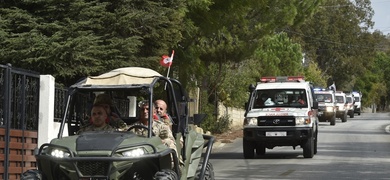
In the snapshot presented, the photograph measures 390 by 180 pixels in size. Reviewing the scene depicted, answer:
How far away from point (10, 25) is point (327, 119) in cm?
3466

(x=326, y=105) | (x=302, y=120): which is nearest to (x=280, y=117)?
(x=302, y=120)

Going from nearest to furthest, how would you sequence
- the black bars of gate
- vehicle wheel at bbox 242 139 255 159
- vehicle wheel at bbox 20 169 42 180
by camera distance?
vehicle wheel at bbox 20 169 42 180, the black bars of gate, vehicle wheel at bbox 242 139 255 159

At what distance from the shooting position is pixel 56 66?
19.2 metres

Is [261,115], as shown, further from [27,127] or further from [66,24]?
[27,127]

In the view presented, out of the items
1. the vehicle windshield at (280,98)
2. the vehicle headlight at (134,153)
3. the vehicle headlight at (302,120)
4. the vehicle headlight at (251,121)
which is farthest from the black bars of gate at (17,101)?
the vehicle windshield at (280,98)

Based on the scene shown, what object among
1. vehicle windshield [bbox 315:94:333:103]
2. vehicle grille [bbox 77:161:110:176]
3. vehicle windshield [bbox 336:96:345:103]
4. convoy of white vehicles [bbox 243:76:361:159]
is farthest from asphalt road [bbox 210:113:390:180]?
vehicle windshield [bbox 336:96:345:103]

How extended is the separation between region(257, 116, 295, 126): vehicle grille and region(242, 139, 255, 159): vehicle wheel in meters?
0.81

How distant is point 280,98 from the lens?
25.1 meters

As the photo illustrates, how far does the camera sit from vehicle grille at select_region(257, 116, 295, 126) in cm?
2411

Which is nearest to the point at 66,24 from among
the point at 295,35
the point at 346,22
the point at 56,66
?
the point at 56,66

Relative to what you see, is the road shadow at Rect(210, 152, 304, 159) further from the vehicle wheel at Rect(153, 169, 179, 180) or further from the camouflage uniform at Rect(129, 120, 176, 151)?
the vehicle wheel at Rect(153, 169, 179, 180)

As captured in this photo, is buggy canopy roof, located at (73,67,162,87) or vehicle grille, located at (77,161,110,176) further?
buggy canopy roof, located at (73,67,162,87)

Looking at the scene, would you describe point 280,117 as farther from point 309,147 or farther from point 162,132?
point 162,132

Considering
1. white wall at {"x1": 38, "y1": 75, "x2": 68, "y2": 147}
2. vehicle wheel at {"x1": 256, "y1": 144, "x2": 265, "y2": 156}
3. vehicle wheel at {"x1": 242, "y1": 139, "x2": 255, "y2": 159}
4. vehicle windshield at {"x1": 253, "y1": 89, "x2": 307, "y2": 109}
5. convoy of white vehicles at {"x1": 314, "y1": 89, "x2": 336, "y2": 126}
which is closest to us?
white wall at {"x1": 38, "y1": 75, "x2": 68, "y2": 147}
